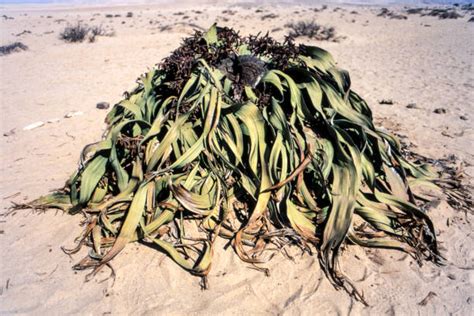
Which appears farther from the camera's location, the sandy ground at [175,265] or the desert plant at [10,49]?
the desert plant at [10,49]

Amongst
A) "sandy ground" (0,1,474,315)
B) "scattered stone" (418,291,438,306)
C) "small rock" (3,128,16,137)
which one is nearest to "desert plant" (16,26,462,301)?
"sandy ground" (0,1,474,315)

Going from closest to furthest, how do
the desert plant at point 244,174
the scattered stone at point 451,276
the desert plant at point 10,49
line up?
the scattered stone at point 451,276, the desert plant at point 244,174, the desert plant at point 10,49

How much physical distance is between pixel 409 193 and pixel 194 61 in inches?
57.7

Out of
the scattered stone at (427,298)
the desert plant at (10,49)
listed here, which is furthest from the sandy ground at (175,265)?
the desert plant at (10,49)

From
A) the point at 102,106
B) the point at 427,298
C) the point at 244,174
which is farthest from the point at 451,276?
the point at 102,106

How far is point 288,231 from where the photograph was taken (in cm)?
189

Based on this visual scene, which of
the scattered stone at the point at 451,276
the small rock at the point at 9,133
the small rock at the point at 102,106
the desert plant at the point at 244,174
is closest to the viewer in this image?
the scattered stone at the point at 451,276

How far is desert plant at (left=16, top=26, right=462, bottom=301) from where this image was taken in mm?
1880

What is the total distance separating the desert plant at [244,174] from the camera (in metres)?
1.88

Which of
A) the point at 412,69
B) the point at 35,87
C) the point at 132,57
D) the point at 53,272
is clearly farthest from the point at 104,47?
the point at 53,272

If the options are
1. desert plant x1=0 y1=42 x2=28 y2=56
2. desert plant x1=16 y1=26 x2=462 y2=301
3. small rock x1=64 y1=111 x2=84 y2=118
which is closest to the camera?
desert plant x1=16 y1=26 x2=462 y2=301

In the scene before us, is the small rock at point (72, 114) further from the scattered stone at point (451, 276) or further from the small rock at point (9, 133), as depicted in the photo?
the scattered stone at point (451, 276)

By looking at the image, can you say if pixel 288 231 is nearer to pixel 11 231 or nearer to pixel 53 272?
pixel 53 272

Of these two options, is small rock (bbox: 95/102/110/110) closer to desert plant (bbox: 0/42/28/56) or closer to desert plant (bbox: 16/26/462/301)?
desert plant (bbox: 16/26/462/301)
